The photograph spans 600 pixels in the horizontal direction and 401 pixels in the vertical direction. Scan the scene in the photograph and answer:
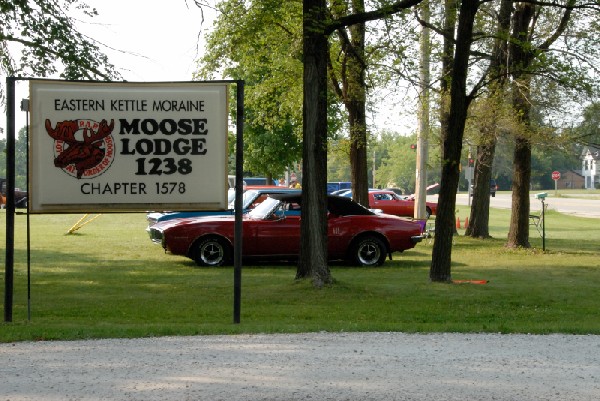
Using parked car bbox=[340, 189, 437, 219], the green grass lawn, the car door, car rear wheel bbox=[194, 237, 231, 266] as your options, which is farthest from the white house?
car rear wheel bbox=[194, 237, 231, 266]

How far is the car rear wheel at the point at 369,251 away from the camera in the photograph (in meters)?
20.3

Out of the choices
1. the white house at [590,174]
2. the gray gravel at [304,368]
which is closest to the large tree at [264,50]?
the gray gravel at [304,368]

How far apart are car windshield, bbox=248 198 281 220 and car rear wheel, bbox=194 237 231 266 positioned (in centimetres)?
97

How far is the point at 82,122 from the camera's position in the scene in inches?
418

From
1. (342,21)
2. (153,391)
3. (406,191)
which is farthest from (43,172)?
(406,191)

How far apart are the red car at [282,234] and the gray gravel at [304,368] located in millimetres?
10242

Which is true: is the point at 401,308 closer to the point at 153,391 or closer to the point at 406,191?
the point at 153,391

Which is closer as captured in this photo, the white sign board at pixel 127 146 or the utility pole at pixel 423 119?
the white sign board at pixel 127 146

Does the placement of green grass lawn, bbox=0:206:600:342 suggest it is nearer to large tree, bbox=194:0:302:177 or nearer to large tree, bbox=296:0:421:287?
large tree, bbox=296:0:421:287

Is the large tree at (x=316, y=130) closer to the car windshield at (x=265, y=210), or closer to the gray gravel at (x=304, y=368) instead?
the car windshield at (x=265, y=210)

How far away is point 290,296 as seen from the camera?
1451cm

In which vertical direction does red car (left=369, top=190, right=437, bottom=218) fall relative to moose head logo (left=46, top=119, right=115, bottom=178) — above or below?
below

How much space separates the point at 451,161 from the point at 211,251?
570 cm

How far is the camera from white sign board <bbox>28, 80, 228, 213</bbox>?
10609 millimetres
